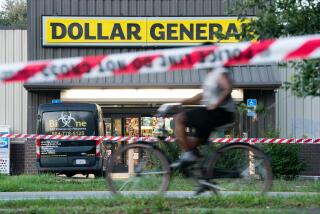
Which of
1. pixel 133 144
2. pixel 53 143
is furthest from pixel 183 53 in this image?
pixel 53 143

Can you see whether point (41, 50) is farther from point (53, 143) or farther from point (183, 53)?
point (183, 53)

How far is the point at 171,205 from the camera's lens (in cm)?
680

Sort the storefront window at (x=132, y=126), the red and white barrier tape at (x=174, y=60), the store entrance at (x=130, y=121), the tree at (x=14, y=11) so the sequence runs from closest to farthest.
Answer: the red and white barrier tape at (x=174, y=60), the store entrance at (x=130, y=121), the storefront window at (x=132, y=126), the tree at (x=14, y=11)

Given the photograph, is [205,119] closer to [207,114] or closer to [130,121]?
[207,114]

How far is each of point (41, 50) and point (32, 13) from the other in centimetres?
148

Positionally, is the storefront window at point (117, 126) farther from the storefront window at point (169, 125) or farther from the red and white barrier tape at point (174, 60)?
the red and white barrier tape at point (174, 60)

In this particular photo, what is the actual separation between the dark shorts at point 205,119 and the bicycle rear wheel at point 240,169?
36cm

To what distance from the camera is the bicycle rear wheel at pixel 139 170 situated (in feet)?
23.7

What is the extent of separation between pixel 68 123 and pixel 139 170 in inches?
490

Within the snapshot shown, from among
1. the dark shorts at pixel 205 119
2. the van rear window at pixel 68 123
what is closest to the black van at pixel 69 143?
the van rear window at pixel 68 123

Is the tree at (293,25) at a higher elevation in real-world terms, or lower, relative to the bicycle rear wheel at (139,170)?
higher

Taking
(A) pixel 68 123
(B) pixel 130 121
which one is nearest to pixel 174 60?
(A) pixel 68 123

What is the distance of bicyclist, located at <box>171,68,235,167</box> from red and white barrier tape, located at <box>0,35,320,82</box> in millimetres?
169

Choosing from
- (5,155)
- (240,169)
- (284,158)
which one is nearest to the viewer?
(240,169)
